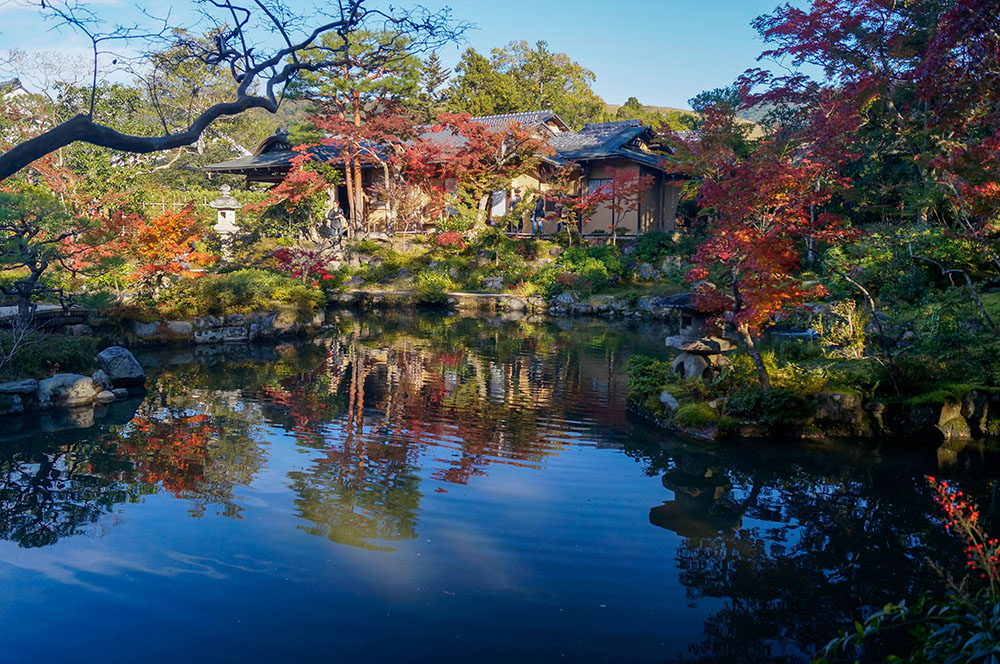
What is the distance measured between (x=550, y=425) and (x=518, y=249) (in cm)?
1527

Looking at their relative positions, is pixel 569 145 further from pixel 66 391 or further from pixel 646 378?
pixel 66 391

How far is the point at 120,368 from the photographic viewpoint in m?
10.8

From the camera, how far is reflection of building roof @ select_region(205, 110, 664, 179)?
960 inches

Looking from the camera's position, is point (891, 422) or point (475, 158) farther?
point (475, 158)

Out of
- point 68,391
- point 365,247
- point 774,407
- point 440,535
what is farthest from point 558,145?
point 440,535

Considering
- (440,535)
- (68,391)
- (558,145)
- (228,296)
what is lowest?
(440,535)

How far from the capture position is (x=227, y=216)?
24.9m

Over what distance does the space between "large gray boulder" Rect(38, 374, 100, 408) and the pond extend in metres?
0.62

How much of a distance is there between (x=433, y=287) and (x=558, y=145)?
8597mm

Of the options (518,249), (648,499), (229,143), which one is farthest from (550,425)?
(229,143)

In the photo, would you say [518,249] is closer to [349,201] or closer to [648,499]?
[349,201]

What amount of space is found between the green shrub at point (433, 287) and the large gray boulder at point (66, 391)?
40.9 feet

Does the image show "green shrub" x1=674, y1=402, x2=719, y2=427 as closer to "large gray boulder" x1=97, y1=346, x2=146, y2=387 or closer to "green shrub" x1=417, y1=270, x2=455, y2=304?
"large gray boulder" x1=97, y1=346, x2=146, y2=387

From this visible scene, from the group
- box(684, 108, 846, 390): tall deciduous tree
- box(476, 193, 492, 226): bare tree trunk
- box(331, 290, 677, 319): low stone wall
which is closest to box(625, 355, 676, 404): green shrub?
box(684, 108, 846, 390): tall deciduous tree
